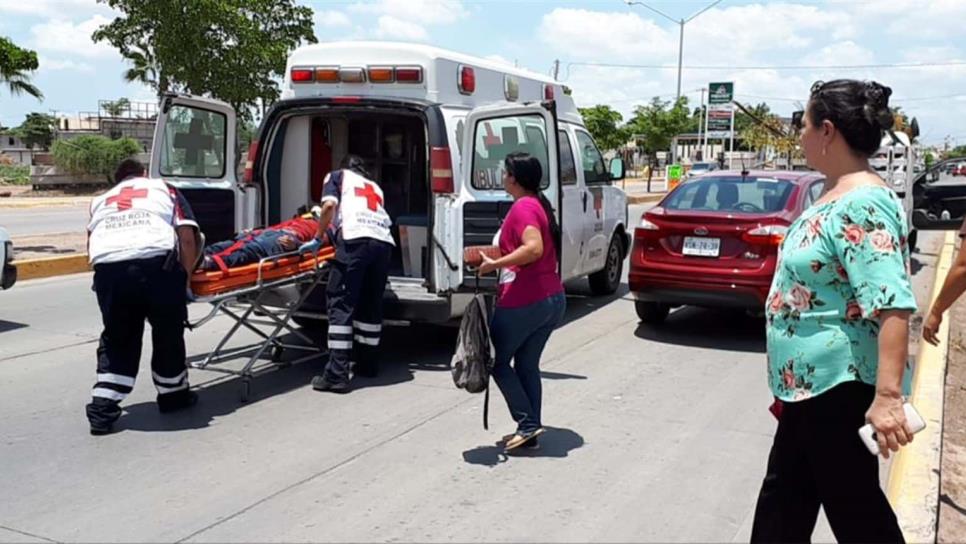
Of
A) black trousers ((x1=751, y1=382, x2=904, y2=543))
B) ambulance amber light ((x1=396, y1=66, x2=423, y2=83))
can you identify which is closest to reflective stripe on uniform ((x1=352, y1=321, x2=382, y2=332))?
ambulance amber light ((x1=396, y1=66, x2=423, y2=83))

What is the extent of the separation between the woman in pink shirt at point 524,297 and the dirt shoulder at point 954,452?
2199 millimetres

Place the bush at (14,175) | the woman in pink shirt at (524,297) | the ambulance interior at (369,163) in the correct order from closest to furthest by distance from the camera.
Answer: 1. the woman in pink shirt at (524,297)
2. the ambulance interior at (369,163)
3. the bush at (14,175)

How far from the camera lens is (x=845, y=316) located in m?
2.88

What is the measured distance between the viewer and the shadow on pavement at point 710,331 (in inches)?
336

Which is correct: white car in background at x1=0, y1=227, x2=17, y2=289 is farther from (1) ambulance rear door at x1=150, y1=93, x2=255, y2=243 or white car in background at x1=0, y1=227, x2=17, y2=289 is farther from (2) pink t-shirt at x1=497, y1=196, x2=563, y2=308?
(2) pink t-shirt at x1=497, y1=196, x2=563, y2=308

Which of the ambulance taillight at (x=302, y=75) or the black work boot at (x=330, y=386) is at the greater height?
the ambulance taillight at (x=302, y=75)

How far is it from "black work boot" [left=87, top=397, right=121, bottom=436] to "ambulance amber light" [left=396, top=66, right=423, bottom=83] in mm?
3450

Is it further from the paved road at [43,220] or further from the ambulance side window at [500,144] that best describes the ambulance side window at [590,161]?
the paved road at [43,220]

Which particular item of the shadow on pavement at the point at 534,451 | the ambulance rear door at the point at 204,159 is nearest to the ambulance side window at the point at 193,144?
the ambulance rear door at the point at 204,159

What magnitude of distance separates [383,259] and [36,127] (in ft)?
243

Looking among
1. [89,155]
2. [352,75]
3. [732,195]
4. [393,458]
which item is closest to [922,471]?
[393,458]

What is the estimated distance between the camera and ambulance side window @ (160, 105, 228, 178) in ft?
24.9

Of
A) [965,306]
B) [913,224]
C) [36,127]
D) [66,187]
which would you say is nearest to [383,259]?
[965,306]

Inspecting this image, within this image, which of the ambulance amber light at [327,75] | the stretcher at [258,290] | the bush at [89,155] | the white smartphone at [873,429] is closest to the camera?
the white smartphone at [873,429]
